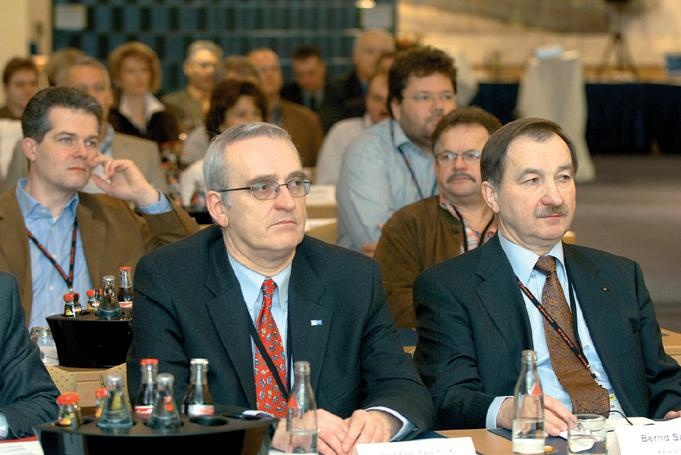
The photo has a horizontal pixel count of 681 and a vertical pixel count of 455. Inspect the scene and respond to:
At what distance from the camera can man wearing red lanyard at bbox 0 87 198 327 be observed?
4863mm

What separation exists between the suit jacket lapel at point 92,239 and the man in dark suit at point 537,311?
1.63m

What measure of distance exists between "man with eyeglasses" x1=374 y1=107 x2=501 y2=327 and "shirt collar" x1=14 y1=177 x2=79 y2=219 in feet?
3.79

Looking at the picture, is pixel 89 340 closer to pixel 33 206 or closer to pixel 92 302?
pixel 92 302

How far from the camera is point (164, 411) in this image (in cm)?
240

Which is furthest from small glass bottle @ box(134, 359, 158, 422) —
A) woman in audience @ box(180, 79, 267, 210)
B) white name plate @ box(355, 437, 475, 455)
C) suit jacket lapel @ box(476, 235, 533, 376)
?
woman in audience @ box(180, 79, 267, 210)

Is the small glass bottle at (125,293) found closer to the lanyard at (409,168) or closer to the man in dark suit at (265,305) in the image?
the man in dark suit at (265,305)

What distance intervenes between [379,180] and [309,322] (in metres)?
3.05

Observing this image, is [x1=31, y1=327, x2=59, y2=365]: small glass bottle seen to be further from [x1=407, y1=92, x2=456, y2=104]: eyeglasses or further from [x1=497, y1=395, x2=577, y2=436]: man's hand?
[x1=407, y1=92, x2=456, y2=104]: eyeglasses

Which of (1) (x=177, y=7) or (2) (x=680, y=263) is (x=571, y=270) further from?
(1) (x=177, y=7)

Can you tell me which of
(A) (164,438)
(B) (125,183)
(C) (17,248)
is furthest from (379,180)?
(A) (164,438)

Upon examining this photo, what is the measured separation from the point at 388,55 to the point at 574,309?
19.4ft

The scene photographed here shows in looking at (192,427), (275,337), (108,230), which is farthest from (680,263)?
(192,427)

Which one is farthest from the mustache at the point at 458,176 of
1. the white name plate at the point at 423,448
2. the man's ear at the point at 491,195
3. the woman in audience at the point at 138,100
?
the woman in audience at the point at 138,100

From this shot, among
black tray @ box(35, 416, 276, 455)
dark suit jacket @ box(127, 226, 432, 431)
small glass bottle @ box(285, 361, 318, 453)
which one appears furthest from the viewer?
dark suit jacket @ box(127, 226, 432, 431)
